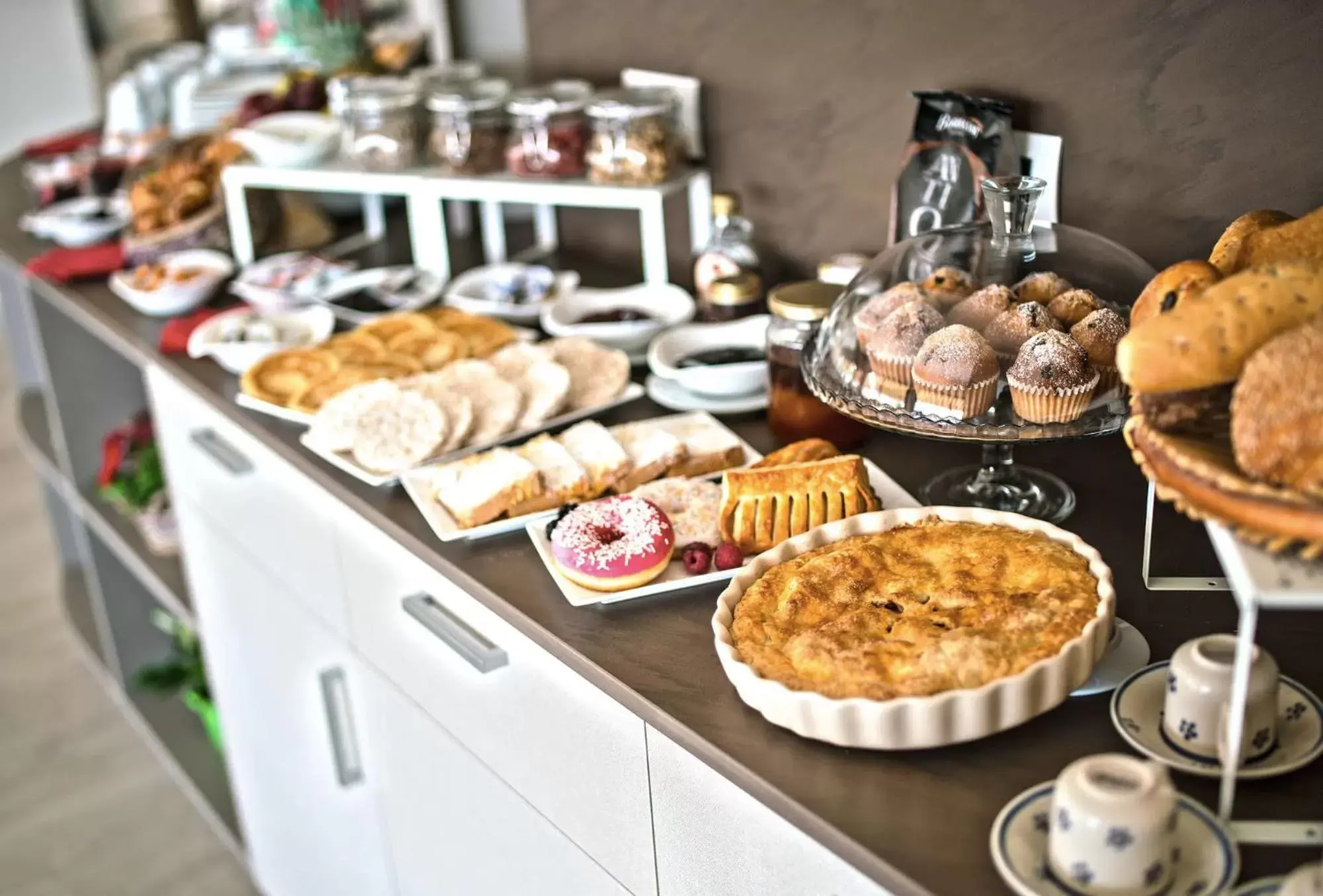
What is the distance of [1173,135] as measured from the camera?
128 cm

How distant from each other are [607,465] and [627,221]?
31.7 inches

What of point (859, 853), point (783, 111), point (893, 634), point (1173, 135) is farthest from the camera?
point (783, 111)

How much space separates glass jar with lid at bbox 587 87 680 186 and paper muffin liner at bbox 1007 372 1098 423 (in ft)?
2.51

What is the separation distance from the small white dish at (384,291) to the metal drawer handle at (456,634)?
65 cm

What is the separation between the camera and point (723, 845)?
991 millimetres

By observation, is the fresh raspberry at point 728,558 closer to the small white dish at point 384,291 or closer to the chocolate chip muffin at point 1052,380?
the chocolate chip muffin at point 1052,380

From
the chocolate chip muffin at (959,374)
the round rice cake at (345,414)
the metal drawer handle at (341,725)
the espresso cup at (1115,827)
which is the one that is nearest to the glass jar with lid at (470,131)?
the round rice cake at (345,414)

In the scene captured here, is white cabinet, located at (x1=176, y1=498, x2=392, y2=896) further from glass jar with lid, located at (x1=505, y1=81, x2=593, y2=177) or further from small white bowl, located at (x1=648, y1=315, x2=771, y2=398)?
glass jar with lid, located at (x1=505, y1=81, x2=593, y2=177)

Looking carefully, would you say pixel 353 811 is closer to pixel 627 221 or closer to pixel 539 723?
pixel 539 723

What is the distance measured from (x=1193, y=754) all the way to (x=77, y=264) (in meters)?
1.93

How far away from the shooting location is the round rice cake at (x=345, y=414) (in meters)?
1.46

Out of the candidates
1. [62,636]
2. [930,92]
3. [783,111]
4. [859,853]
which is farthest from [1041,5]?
[62,636]

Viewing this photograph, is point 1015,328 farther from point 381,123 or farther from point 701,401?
point 381,123

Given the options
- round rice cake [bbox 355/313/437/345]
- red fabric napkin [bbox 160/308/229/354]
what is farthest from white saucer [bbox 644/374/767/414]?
red fabric napkin [bbox 160/308/229/354]
